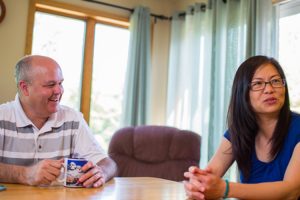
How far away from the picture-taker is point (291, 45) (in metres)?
2.69

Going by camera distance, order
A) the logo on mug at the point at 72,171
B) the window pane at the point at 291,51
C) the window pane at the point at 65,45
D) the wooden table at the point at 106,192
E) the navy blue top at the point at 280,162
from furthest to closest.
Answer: the window pane at the point at 65,45, the window pane at the point at 291,51, the navy blue top at the point at 280,162, the logo on mug at the point at 72,171, the wooden table at the point at 106,192

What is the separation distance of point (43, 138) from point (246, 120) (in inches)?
39.0

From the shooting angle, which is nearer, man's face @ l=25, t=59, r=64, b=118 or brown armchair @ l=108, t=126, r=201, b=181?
man's face @ l=25, t=59, r=64, b=118

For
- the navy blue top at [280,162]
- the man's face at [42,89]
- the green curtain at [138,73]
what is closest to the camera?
the navy blue top at [280,162]

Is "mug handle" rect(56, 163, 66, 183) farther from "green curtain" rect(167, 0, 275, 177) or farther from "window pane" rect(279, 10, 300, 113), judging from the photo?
"window pane" rect(279, 10, 300, 113)

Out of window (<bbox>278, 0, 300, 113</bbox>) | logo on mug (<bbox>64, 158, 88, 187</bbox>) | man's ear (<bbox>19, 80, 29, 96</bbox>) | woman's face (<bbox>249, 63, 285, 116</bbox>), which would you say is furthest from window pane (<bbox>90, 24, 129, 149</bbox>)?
woman's face (<bbox>249, 63, 285, 116</bbox>)

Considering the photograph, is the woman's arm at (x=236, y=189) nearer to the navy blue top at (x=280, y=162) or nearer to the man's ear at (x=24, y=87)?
the navy blue top at (x=280, y=162)

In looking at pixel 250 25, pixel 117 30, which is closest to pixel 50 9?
pixel 117 30

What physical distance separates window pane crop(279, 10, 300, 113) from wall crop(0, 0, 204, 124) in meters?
1.27

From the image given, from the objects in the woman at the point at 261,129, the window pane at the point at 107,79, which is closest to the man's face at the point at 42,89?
the woman at the point at 261,129

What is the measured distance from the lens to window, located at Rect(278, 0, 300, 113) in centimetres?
264

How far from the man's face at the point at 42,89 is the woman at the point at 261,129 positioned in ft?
2.76

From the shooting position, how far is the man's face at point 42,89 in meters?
1.72

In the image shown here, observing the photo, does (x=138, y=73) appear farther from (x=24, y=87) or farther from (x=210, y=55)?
(x=24, y=87)
